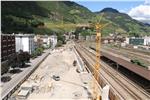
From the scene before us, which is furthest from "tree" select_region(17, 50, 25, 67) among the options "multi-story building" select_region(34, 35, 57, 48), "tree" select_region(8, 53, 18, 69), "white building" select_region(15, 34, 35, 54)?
"multi-story building" select_region(34, 35, 57, 48)

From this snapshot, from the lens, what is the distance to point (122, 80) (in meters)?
57.5

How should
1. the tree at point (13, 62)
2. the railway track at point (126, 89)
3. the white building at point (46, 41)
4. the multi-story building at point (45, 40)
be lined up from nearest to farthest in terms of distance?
the railway track at point (126, 89), the tree at point (13, 62), the multi-story building at point (45, 40), the white building at point (46, 41)

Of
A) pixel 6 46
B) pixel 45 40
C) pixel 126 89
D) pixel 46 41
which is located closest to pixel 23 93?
pixel 126 89

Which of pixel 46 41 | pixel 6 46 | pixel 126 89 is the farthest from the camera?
pixel 46 41

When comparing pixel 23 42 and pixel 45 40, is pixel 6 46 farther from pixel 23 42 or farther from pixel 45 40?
pixel 45 40

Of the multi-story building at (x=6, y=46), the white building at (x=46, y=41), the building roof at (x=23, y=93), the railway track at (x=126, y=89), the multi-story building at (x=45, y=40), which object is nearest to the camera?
the railway track at (x=126, y=89)

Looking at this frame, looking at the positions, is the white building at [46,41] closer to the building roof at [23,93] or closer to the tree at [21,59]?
the tree at [21,59]

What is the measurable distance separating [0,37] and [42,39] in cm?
8566

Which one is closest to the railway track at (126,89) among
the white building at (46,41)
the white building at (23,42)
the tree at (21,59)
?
the tree at (21,59)

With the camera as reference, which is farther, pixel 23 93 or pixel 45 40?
pixel 45 40

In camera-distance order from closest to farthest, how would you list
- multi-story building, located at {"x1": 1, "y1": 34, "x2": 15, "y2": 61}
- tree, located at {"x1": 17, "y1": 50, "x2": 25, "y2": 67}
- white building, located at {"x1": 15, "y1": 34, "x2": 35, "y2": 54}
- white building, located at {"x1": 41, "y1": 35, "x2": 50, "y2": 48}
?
tree, located at {"x1": 17, "y1": 50, "x2": 25, "y2": 67}
multi-story building, located at {"x1": 1, "y1": 34, "x2": 15, "y2": 61}
white building, located at {"x1": 15, "y1": 34, "x2": 35, "y2": 54}
white building, located at {"x1": 41, "y1": 35, "x2": 50, "y2": 48}

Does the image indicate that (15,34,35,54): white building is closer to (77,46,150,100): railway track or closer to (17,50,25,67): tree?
(17,50,25,67): tree

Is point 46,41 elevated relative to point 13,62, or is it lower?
elevated

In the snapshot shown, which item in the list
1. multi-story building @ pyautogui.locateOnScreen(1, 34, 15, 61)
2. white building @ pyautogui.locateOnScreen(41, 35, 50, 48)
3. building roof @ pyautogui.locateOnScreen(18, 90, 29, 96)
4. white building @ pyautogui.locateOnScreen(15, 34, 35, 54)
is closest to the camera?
building roof @ pyautogui.locateOnScreen(18, 90, 29, 96)
